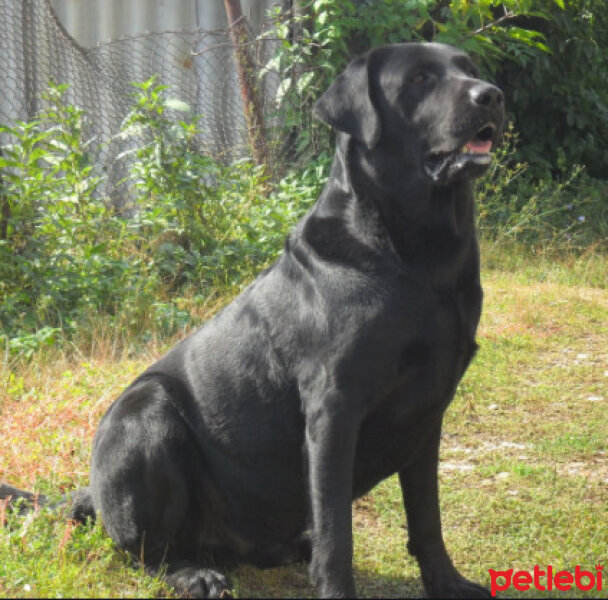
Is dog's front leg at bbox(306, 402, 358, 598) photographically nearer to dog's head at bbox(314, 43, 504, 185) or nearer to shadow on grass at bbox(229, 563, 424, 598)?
shadow on grass at bbox(229, 563, 424, 598)

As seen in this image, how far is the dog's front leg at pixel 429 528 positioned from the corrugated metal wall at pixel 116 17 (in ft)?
18.8

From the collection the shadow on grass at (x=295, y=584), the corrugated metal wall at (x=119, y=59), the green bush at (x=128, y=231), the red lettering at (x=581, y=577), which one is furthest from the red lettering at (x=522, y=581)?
the corrugated metal wall at (x=119, y=59)

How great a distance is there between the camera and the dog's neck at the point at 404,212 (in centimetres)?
253

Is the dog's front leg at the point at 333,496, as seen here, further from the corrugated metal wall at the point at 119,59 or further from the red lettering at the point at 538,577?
the corrugated metal wall at the point at 119,59

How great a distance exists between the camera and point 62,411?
407 centimetres

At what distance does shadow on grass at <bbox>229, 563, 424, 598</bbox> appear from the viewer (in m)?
2.86

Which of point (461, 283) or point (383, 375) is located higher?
point (461, 283)

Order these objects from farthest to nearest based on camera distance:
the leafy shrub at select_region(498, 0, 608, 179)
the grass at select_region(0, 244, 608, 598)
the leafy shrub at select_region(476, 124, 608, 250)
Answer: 1. the leafy shrub at select_region(498, 0, 608, 179)
2. the leafy shrub at select_region(476, 124, 608, 250)
3. the grass at select_region(0, 244, 608, 598)

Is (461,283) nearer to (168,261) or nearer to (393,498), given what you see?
(393,498)

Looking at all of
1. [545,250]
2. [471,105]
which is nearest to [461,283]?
[471,105]

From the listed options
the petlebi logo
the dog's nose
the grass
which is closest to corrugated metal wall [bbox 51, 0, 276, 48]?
the grass

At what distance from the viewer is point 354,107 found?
2.63 m

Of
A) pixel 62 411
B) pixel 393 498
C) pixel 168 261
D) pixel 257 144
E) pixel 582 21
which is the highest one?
pixel 582 21

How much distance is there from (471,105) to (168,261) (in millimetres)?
3559
